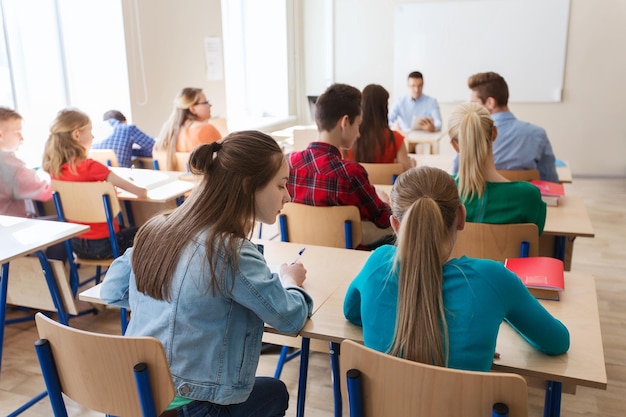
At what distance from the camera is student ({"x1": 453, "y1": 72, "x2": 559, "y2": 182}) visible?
3238 mm

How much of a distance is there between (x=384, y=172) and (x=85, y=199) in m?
1.63

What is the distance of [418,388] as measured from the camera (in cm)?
112

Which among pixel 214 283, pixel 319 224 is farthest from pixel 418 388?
pixel 319 224

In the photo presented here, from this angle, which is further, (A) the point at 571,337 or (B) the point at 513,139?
(B) the point at 513,139

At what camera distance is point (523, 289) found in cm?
128

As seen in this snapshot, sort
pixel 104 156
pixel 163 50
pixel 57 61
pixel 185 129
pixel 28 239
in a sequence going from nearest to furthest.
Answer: pixel 28 239
pixel 104 156
pixel 185 129
pixel 57 61
pixel 163 50

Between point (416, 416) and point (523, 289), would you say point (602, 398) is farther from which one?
point (416, 416)

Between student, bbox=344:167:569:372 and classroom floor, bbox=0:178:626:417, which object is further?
classroom floor, bbox=0:178:626:417

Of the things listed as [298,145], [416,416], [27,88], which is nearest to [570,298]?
[416,416]

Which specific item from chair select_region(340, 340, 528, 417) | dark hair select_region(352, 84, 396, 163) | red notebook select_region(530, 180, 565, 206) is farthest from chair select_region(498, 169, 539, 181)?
chair select_region(340, 340, 528, 417)

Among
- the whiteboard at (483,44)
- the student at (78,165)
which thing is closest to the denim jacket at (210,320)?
the student at (78,165)

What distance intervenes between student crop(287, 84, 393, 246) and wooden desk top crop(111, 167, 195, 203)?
0.97 m

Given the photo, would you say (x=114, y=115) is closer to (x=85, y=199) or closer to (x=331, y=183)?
(x=85, y=199)

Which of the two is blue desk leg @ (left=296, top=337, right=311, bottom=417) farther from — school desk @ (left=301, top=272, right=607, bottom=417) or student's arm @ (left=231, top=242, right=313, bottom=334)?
student's arm @ (left=231, top=242, right=313, bottom=334)
